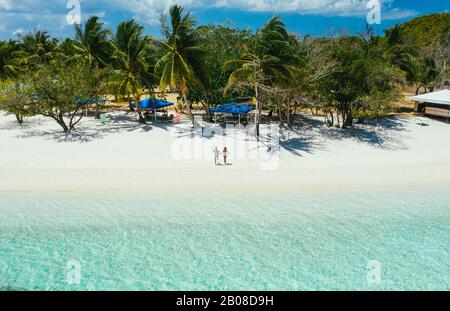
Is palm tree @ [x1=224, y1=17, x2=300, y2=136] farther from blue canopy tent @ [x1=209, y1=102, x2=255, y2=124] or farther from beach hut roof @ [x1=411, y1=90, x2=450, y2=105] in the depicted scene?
beach hut roof @ [x1=411, y1=90, x2=450, y2=105]

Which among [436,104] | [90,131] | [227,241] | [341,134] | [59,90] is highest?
[59,90]

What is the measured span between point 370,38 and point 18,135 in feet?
103

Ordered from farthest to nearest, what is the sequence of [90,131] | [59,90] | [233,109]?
[233,109] < [90,131] < [59,90]

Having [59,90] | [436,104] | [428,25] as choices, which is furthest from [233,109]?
[428,25]

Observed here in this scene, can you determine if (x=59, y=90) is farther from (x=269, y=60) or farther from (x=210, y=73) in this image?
(x=269, y=60)

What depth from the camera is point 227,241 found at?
11562 mm

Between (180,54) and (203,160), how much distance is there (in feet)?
27.4

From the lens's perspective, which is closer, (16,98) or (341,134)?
(16,98)

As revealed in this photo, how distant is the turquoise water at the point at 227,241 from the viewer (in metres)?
9.74

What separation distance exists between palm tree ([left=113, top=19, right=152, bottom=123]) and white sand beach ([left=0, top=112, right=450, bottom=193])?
10.8 feet

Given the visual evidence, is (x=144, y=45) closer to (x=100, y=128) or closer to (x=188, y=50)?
(x=188, y=50)

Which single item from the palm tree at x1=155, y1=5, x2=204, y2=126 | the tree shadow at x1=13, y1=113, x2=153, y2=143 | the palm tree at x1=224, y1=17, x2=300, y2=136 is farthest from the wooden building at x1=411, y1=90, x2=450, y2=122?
the tree shadow at x1=13, y1=113, x2=153, y2=143

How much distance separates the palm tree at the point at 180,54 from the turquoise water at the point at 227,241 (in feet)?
33.5
